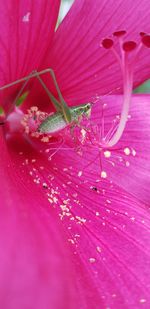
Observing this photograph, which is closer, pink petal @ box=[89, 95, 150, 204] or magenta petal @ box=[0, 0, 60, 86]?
magenta petal @ box=[0, 0, 60, 86]

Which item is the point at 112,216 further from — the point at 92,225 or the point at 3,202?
the point at 3,202

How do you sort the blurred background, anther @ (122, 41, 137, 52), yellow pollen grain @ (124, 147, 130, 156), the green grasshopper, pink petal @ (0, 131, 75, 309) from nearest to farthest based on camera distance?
pink petal @ (0, 131, 75, 309) → anther @ (122, 41, 137, 52) → the green grasshopper → yellow pollen grain @ (124, 147, 130, 156) → the blurred background

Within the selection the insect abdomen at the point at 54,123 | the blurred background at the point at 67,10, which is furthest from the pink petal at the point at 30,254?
the blurred background at the point at 67,10

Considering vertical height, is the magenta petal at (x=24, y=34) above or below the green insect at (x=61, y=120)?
above

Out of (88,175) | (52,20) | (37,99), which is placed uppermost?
(52,20)

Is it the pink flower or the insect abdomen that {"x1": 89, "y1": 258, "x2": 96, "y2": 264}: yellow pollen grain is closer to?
the pink flower

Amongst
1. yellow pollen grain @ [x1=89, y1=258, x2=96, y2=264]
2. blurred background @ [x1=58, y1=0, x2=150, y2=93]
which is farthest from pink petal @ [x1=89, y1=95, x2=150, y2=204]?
blurred background @ [x1=58, y1=0, x2=150, y2=93]

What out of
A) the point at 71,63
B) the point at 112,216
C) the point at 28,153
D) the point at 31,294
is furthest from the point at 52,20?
the point at 31,294

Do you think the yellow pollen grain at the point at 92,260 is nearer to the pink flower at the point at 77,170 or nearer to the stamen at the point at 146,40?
the pink flower at the point at 77,170
